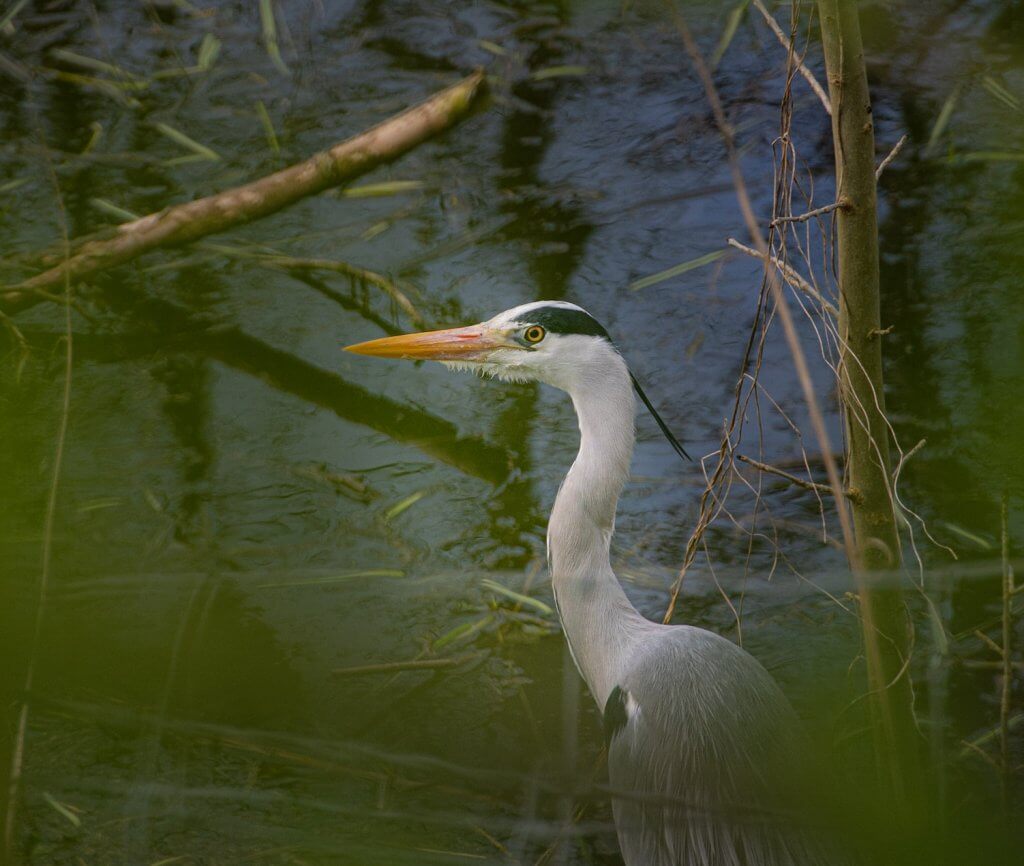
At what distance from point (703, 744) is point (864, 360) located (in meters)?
0.80

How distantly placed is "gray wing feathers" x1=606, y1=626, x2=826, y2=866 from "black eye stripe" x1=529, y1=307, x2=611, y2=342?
62 cm

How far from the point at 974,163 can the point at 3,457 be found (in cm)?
437

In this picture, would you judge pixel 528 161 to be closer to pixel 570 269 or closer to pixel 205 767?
pixel 570 269

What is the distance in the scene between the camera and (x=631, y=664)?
2.23m

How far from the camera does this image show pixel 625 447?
2.28 m

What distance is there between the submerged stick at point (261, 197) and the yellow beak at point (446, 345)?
6.02 ft

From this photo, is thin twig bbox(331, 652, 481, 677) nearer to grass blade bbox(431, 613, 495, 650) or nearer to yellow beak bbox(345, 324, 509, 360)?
grass blade bbox(431, 613, 495, 650)

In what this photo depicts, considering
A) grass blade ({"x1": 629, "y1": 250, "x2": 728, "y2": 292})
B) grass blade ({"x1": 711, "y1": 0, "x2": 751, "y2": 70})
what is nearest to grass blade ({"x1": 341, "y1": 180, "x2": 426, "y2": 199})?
grass blade ({"x1": 629, "y1": 250, "x2": 728, "y2": 292})

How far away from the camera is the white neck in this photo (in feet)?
7.45

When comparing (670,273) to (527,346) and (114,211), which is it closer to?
(527,346)

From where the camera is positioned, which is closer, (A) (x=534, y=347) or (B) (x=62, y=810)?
(A) (x=534, y=347)

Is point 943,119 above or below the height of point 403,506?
above

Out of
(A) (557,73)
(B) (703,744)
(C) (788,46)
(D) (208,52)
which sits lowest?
(D) (208,52)

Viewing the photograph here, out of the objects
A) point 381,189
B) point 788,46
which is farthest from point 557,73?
point 788,46
